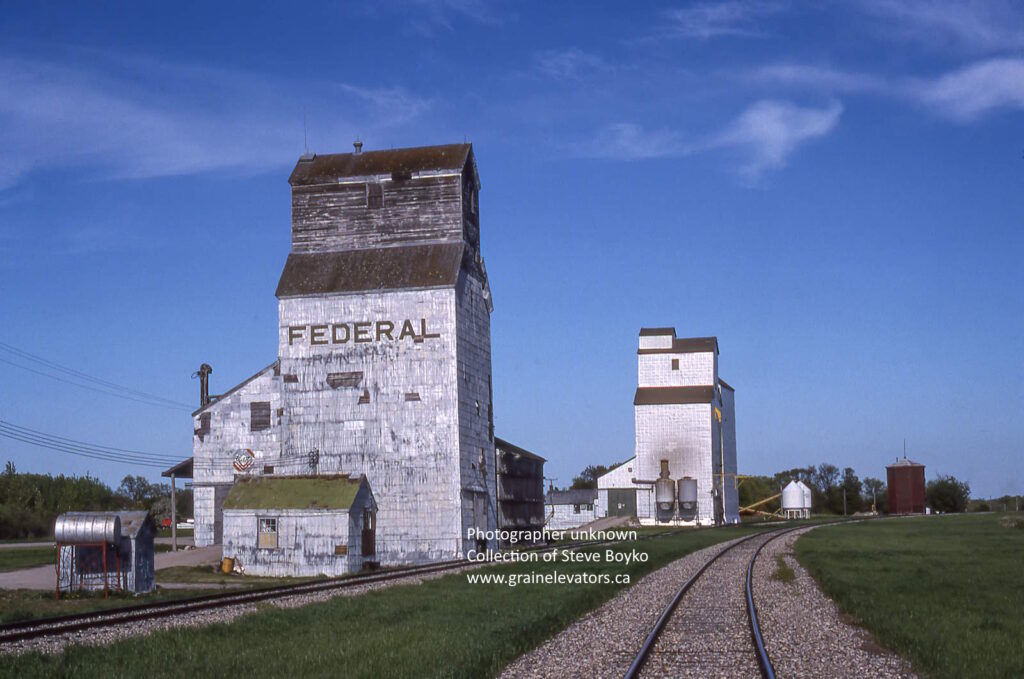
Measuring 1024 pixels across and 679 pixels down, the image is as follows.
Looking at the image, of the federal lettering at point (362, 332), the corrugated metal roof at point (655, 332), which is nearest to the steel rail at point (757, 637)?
the federal lettering at point (362, 332)

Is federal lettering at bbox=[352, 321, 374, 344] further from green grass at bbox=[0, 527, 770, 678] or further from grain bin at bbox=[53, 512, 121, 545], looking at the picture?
green grass at bbox=[0, 527, 770, 678]

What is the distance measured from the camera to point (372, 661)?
13.2 m

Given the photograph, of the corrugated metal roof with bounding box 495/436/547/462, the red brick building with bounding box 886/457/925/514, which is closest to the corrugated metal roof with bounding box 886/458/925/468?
the red brick building with bounding box 886/457/925/514

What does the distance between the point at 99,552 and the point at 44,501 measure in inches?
3054

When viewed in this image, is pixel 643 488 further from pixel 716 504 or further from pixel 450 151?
pixel 450 151

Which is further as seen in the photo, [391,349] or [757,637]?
[391,349]

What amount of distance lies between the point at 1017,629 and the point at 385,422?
2731 cm

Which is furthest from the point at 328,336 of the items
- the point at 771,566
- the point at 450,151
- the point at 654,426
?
the point at 654,426

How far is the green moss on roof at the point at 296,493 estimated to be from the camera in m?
36.0

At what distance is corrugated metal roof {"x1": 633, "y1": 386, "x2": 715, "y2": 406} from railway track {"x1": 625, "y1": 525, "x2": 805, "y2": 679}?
55214mm

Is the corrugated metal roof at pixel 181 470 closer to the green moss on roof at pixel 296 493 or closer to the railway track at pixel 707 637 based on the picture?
the green moss on roof at pixel 296 493

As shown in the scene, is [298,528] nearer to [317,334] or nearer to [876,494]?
[317,334]

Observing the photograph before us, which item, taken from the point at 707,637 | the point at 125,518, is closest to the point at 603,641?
the point at 707,637

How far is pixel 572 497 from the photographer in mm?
95875
